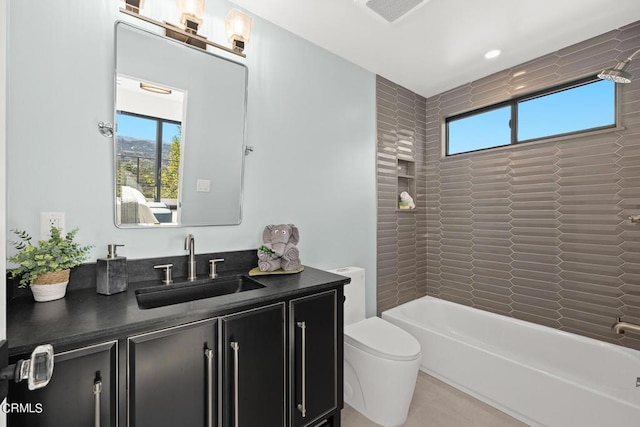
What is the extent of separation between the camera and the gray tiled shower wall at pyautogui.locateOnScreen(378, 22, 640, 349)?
1.93 metres

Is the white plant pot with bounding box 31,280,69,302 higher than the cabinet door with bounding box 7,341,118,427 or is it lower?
higher

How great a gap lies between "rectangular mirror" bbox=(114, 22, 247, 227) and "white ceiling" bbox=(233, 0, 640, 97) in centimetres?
56

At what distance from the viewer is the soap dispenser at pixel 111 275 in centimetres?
120

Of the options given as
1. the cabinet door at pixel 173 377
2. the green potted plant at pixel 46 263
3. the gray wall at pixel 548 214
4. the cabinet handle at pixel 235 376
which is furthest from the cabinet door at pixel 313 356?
the gray wall at pixel 548 214

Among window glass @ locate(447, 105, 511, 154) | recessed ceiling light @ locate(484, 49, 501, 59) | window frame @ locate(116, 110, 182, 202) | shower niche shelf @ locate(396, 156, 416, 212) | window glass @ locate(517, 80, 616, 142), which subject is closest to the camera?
window frame @ locate(116, 110, 182, 202)

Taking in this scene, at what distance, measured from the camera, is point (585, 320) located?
2.07 meters

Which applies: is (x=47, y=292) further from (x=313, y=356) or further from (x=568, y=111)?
(x=568, y=111)

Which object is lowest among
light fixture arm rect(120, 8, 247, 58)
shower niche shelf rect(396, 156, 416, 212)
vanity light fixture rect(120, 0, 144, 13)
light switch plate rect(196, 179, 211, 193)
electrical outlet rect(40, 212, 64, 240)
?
electrical outlet rect(40, 212, 64, 240)

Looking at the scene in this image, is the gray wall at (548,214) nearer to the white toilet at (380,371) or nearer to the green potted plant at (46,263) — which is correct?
the white toilet at (380,371)

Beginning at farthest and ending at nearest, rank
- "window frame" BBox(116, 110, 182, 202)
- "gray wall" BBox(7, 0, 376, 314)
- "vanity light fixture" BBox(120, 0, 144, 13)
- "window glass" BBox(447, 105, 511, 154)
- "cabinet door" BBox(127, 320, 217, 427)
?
"window glass" BBox(447, 105, 511, 154)
"window frame" BBox(116, 110, 182, 202)
"vanity light fixture" BBox(120, 0, 144, 13)
"gray wall" BBox(7, 0, 376, 314)
"cabinet door" BBox(127, 320, 217, 427)

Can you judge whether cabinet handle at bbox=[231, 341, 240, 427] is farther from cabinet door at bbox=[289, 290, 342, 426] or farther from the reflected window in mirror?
the reflected window in mirror

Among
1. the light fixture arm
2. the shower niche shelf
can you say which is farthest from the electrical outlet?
the shower niche shelf

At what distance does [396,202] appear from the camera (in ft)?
8.98

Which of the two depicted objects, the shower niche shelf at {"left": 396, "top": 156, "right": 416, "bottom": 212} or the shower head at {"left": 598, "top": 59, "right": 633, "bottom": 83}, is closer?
the shower head at {"left": 598, "top": 59, "right": 633, "bottom": 83}
